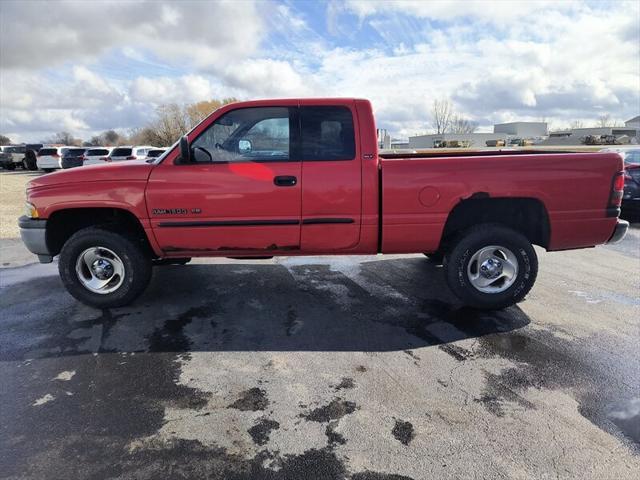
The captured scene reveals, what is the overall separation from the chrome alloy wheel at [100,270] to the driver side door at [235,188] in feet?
2.05

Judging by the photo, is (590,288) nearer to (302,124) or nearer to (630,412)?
(630,412)

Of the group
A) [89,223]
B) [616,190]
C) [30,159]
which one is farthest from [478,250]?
[30,159]

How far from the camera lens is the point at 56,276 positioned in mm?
5711

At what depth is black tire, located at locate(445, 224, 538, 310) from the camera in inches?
170

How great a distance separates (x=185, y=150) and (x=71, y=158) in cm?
2621

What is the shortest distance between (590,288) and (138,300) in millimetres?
5186

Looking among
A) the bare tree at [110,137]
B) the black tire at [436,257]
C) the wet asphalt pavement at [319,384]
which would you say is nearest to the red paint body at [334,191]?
the wet asphalt pavement at [319,384]

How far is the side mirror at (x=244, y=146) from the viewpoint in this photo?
13.8 ft

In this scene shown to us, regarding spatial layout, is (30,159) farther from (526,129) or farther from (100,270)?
(526,129)

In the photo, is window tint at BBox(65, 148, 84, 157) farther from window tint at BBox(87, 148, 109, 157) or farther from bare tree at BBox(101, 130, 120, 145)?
bare tree at BBox(101, 130, 120, 145)

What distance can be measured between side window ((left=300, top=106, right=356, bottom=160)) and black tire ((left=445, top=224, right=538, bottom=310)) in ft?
4.69

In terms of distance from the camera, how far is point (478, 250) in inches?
171

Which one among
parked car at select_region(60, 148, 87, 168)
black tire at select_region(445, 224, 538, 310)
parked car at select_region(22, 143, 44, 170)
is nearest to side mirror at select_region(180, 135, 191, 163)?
black tire at select_region(445, 224, 538, 310)

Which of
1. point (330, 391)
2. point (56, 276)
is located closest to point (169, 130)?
point (56, 276)
